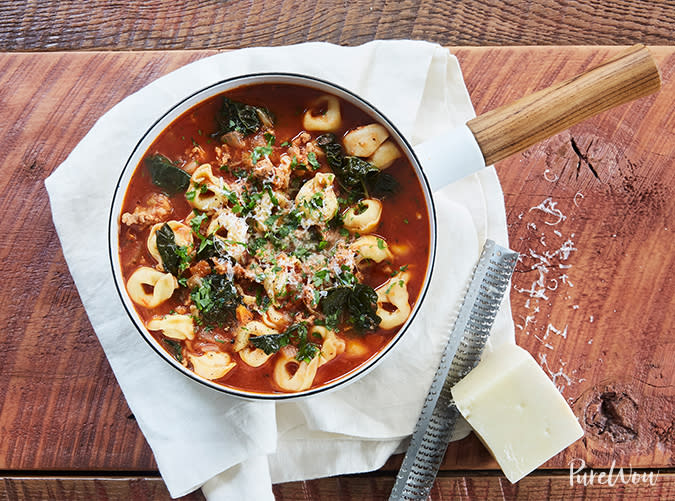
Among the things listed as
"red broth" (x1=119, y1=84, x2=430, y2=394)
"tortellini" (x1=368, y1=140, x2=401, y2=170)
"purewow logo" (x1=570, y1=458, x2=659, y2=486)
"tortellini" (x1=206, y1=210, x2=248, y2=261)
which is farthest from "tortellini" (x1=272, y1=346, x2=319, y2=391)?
"purewow logo" (x1=570, y1=458, x2=659, y2=486)

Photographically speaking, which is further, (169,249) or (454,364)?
(454,364)

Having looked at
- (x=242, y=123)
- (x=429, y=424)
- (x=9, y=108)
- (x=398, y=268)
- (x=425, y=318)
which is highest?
(x=242, y=123)

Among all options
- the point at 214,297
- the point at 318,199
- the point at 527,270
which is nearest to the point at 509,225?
the point at 527,270

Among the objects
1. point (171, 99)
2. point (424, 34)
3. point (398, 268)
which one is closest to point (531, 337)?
point (398, 268)

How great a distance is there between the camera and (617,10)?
116 inches

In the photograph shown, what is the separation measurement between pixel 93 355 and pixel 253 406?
0.77 meters

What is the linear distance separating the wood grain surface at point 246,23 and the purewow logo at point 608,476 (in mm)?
1952

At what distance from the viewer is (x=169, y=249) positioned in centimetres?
228

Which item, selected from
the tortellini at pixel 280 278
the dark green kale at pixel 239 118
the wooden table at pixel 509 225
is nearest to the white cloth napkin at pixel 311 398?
the wooden table at pixel 509 225

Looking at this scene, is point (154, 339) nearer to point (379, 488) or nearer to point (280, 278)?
point (280, 278)

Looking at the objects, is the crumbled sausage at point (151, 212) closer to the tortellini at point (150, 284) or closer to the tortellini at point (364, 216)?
the tortellini at point (150, 284)

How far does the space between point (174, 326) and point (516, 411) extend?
4.61 ft

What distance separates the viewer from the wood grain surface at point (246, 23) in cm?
289

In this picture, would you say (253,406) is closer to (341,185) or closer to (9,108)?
(341,185)
